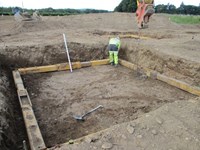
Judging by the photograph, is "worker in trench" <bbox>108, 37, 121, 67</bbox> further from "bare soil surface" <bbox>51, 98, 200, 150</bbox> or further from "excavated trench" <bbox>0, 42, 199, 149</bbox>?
"bare soil surface" <bbox>51, 98, 200, 150</bbox>

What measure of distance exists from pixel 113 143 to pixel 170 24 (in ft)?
75.7

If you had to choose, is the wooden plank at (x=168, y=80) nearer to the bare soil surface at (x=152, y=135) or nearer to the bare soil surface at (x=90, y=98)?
the bare soil surface at (x=90, y=98)

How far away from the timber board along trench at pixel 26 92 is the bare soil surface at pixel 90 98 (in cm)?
22

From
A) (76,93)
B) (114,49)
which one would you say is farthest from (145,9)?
(76,93)

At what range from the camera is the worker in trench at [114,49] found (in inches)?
382

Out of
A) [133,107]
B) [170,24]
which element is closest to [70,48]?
[133,107]

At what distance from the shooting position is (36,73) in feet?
29.7

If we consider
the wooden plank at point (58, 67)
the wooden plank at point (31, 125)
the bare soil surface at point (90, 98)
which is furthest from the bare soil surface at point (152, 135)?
the wooden plank at point (58, 67)

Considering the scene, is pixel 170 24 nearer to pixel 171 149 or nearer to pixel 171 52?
pixel 171 52

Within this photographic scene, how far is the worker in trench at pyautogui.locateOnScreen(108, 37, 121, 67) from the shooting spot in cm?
971

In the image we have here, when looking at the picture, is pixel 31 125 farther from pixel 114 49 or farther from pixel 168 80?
pixel 114 49

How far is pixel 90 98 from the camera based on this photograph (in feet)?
22.3

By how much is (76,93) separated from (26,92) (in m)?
1.44

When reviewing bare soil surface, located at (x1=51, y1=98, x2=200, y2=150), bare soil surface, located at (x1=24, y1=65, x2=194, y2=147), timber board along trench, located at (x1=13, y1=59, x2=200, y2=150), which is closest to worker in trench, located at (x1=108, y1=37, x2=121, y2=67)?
timber board along trench, located at (x1=13, y1=59, x2=200, y2=150)
